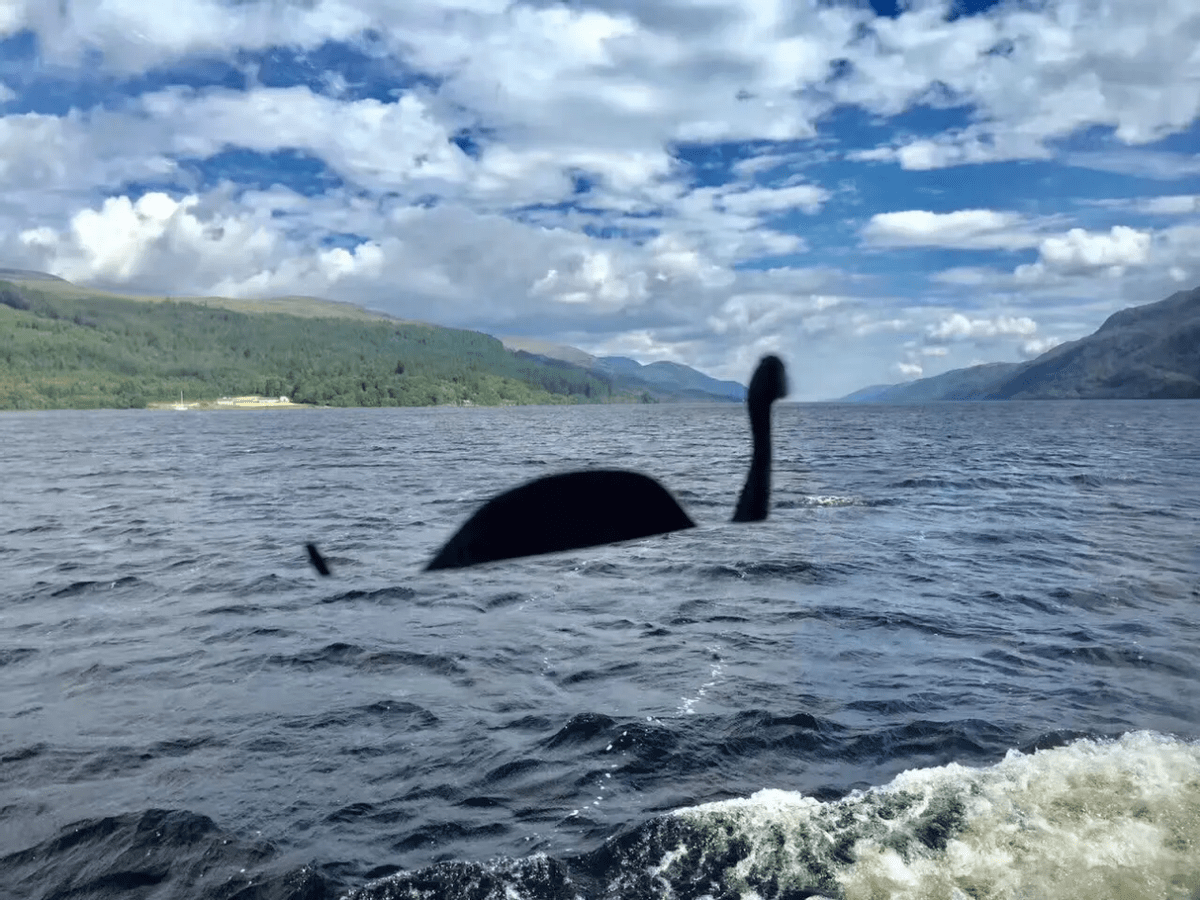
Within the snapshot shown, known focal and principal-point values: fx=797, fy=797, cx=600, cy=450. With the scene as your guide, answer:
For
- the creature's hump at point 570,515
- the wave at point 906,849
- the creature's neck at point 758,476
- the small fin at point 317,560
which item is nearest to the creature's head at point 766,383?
the creature's neck at point 758,476

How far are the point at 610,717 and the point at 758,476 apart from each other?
1121 centimetres

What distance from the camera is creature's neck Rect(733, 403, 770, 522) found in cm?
129

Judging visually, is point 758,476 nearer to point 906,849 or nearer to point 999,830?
point 906,849

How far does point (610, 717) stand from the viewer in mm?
11891

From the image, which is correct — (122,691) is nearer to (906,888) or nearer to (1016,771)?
(906,888)

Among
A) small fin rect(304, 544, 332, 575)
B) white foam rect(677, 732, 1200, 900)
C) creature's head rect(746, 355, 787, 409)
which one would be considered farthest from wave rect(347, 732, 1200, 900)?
creature's head rect(746, 355, 787, 409)

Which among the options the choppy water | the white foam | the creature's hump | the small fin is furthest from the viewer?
the choppy water

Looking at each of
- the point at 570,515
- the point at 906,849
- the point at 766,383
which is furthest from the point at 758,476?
the point at 906,849

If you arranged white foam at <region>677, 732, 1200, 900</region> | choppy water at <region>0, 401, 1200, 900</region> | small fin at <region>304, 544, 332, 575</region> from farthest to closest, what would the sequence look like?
choppy water at <region>0, 401, 1200, 900</region> < white foam at <region>677, 732, 1200, 900</region> < small fin at <region>304, 544, 332, 575</region>

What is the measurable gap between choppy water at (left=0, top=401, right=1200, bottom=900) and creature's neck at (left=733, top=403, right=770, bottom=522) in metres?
0.05

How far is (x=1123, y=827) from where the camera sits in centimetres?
862

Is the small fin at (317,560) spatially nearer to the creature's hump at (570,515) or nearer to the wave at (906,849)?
the creature's hump at (570,515)

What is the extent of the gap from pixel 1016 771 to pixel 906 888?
10.2ft

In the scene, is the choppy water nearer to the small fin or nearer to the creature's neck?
the creature's neck
